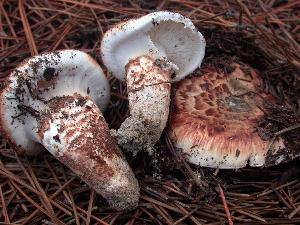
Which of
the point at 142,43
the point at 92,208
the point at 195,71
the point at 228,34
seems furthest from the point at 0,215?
the point at 228,34

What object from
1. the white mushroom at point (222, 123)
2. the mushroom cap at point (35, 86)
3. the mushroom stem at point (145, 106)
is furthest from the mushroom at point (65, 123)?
the white mushroom at point (222, 123)

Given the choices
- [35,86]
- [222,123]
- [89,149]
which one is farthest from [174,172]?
[35,86]

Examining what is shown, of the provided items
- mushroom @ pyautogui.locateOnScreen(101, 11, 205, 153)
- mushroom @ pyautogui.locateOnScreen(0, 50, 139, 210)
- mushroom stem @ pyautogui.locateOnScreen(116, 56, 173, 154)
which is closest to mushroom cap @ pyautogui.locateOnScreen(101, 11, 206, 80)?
mushroom @ pyautogui.locateOnScreen(101, 11, 205, 153)

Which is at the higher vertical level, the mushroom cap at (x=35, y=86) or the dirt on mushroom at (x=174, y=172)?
the mushroom cap at (x=35, y=86)

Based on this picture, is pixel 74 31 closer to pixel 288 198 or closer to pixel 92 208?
pixel 92 208

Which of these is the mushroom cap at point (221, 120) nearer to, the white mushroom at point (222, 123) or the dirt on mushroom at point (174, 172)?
the white mushroom at point (222, 123)

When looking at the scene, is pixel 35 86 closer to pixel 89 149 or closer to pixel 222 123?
pixel 89 149

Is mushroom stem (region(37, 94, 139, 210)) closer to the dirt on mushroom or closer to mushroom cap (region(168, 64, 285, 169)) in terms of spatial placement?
the dirt on mushroom
